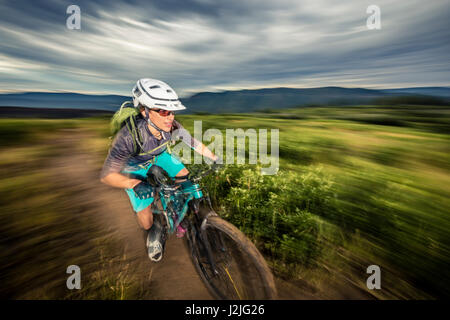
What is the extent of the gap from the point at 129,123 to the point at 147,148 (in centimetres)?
40

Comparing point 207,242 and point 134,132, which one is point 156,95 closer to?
point 134,132

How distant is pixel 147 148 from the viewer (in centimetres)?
262

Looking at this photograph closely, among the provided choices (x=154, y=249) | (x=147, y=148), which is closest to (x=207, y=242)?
(x=154, y=249)

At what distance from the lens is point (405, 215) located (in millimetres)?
2768

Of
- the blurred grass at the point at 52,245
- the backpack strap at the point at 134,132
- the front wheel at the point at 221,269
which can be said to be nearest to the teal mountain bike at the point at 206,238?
the front wheel at the point at 221,269

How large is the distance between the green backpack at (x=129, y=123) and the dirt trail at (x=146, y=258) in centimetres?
172

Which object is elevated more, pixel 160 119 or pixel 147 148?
pixel 160 119

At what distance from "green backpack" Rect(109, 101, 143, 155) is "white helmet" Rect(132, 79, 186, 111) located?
0.18 metres

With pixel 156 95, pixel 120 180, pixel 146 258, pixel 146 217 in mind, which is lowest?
pixel 146 258

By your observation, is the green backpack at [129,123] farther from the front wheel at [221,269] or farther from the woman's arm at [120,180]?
the front wheel at [221,269]
